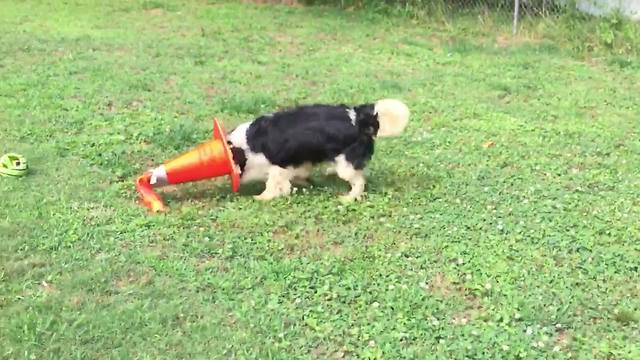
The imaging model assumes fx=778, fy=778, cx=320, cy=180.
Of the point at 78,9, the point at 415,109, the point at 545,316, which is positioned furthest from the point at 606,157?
the point at 78,9

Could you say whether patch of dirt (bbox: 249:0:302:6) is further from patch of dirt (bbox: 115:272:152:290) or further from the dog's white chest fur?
patch of dirt (bbox: 115:272:152:290)

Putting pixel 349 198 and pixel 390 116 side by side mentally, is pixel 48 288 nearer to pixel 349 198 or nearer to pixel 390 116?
pixel 349 198

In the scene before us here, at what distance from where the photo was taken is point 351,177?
15.8 feet

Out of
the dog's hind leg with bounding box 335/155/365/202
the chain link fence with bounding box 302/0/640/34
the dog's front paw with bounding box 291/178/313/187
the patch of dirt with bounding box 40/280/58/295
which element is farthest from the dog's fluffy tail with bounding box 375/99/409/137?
the chain link fence with bounding box 302/0/640/34

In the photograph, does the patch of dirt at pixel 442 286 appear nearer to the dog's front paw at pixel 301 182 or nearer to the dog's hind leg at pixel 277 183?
the dog's hind leg at pixel 277 183

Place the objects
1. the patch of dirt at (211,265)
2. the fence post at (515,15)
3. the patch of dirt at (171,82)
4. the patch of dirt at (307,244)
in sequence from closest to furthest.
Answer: the patch of dirt at (211,265), the patch of dirt at (307,244), the patch of dirt at (171,82), the fence post at (515,15)

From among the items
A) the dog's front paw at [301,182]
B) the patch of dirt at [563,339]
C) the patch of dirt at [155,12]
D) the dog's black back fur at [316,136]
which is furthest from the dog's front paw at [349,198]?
the patch of dirt at [155,12]

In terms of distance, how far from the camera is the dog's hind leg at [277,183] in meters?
4.80

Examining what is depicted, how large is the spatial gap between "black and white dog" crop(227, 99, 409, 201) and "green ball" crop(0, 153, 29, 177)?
137cm

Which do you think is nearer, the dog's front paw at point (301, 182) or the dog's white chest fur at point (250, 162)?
the dog's white chest fur at point (250, 162)

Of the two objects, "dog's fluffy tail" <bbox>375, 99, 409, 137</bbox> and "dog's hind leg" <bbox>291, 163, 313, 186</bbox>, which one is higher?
"dog's fluffy tail" <bbox>375, 99, 409, 137</bbox>

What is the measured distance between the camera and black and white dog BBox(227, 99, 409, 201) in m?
4.74

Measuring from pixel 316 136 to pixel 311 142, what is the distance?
47 mm

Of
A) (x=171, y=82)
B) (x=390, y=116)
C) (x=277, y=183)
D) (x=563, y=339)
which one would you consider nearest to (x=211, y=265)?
(x=277, y=183)
